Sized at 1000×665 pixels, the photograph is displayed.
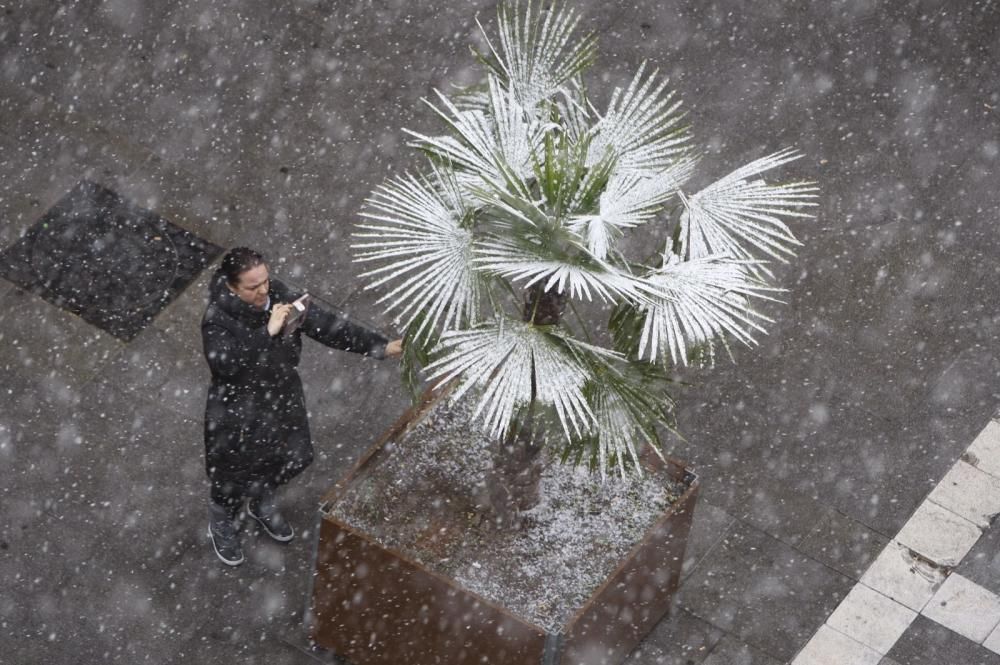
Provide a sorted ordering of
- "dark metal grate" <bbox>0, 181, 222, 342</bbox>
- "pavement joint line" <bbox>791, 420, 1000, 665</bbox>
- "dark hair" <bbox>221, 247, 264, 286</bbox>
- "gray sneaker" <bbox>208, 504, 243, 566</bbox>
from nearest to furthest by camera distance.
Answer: "dark hair" <bbox>221, 247, 264, 286</bbox> → "gray sneaker" <bbox>208, 504, 243, 566</bbox> → "pavement joint line" <bbox>791, 420, 1000, 665</bbox> → "dark metal grate" <bbox>0, 181, 222, 342</bbox>

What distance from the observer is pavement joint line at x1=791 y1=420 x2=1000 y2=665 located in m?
7.25

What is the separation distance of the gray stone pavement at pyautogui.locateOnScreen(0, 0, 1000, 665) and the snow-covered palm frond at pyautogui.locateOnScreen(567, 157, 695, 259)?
2688 mm

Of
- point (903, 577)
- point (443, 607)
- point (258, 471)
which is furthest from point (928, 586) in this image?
point (258, 471)

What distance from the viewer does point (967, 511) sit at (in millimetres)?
7773

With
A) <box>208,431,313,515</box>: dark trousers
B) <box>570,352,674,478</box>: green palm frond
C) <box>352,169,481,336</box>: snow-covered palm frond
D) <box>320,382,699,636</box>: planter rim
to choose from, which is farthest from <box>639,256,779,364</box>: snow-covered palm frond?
<box>208,431,313,515</box>: dark trousers

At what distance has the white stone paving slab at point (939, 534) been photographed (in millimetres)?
7613

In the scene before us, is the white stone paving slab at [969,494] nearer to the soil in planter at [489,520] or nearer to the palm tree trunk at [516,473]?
the soil in planter at [489,520]

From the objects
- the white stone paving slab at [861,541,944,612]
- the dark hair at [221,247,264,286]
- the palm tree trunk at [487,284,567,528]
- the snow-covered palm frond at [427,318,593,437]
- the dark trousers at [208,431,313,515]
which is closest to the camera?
the snow-covered palm frond at [427,318,593,437]

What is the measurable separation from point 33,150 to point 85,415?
2053mm

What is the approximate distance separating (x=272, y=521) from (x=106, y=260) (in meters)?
2.12

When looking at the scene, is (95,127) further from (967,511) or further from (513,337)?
(967,511)

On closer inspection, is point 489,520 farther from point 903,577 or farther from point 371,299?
point 903,577

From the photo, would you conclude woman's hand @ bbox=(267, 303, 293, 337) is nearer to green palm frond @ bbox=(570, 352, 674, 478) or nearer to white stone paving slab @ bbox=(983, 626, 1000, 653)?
green palm frond @ bbox=(570, 352, 674, 478)

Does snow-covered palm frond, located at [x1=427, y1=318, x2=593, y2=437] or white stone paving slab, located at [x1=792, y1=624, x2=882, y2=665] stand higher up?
snow-covered palm frond, located at [x1=427, y1=318, x2=593, y2=437]
